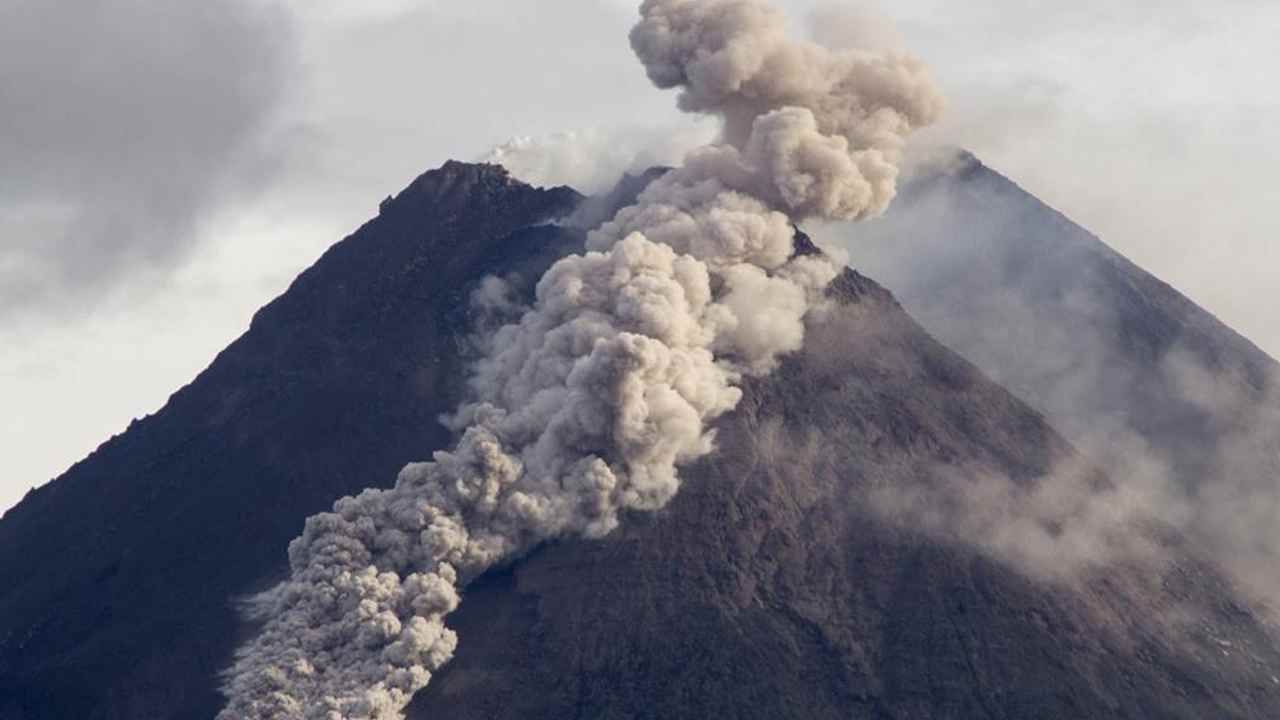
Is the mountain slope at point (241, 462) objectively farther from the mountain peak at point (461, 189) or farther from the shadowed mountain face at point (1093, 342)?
the shadowed mountain face at point (1093, 342)

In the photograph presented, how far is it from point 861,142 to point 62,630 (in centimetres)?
4123

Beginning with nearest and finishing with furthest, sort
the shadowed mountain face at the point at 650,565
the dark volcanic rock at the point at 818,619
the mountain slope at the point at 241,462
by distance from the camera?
the dark volcanic rock at the point at 818,619 → the shadowed mountain face at the point at 650,565 → the mountain slope at the point at 241,462

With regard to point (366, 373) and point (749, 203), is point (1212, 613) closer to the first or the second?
point (749, 203)

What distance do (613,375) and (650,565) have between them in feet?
25.1

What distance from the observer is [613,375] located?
8975 cm

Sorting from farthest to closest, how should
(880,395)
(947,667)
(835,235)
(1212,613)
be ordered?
Answer: (835,235) < (880,395) < (1212,613) < (947,667)

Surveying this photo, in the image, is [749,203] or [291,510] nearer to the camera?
[291,510]

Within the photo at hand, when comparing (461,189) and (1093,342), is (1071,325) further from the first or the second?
(461,189)

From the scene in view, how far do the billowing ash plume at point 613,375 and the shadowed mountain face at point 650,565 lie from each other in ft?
4.70

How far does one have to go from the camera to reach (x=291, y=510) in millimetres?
95062

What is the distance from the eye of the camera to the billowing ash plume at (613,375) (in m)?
85.5

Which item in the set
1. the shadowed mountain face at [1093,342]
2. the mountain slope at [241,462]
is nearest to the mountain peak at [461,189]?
the mountain slope at [241,462]

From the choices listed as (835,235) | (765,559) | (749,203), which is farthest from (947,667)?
(835,235)

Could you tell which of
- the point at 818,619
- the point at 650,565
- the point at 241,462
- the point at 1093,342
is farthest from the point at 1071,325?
the point at 241,462
